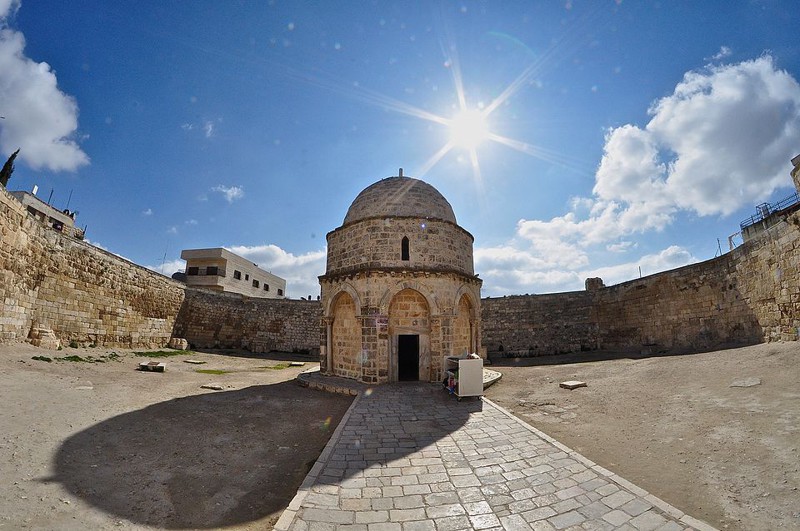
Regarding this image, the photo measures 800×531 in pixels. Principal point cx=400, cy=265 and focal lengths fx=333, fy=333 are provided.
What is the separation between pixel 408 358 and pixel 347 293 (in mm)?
4208

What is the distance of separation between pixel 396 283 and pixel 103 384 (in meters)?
9.93

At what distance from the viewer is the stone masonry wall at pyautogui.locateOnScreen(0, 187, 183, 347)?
12.1m

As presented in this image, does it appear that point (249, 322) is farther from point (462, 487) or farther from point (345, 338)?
point (462, 487)

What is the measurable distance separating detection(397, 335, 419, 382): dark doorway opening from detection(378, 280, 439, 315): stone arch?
154 centimetres

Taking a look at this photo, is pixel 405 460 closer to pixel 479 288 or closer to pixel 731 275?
pixel 479 288

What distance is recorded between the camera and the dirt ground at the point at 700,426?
14.9ft

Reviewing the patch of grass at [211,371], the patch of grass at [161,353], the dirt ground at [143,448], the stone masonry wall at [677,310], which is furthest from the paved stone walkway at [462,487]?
the patch of grass at [161,353]

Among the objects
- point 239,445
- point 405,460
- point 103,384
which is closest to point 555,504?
point 405,460

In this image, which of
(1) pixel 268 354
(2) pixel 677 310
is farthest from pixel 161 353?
(2) pixel 677 310

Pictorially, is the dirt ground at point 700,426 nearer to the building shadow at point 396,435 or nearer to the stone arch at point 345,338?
the building shadow at point 396,435

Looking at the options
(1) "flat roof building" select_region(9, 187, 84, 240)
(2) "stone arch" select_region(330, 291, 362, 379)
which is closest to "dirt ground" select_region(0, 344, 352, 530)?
(2) "stone arch" select_region(330, 291, 362, 379)

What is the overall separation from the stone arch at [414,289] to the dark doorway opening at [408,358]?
1541 mm

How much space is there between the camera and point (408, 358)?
15.2 metres

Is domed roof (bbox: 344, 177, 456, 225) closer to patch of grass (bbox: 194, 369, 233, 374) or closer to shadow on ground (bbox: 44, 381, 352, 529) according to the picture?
shadow on ground (bbox: 44, 381, 352, 529)
